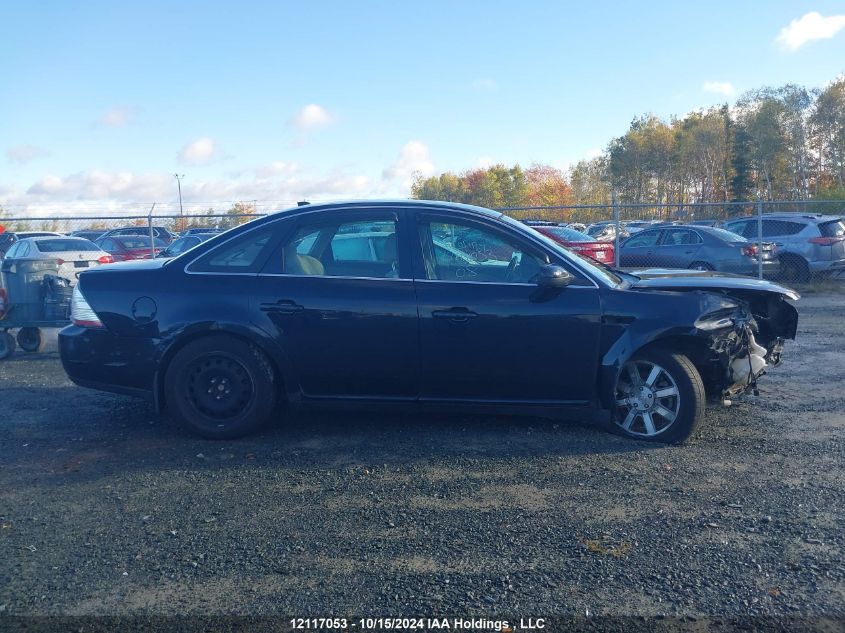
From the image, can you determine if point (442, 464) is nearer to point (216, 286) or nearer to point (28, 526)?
point (216, 286)

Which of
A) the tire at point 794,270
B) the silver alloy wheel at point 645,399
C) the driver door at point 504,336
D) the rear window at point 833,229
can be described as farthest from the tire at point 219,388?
the rear window at point 833,229

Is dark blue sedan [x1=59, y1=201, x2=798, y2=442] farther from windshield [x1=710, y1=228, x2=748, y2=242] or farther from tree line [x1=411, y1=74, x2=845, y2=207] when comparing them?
tree line [x1=411, y1=74, x2=845, y2=207]

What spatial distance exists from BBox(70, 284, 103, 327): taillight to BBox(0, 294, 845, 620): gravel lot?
87cm

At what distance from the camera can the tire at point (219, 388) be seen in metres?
Answer: 5.44

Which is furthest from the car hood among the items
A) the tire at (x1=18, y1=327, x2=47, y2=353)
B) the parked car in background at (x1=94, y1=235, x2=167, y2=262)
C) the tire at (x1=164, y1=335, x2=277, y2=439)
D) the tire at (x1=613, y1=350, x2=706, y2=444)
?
the parked car in background at (x1=94, y1=235, x2=167, y2=262)

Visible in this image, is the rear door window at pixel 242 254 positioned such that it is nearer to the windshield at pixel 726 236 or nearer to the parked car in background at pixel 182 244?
the windshield at pixel 726 236

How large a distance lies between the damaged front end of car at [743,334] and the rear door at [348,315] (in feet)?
6.92

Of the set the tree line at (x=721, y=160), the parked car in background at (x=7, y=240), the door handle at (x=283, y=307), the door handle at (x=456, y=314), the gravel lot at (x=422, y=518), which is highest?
the tree line at (x=721, y=160)

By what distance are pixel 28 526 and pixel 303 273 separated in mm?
2395

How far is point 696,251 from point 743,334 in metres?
11.0

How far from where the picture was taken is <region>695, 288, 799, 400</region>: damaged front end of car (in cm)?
543

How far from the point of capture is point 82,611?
3223 millimetres

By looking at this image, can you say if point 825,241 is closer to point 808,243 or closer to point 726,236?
point 808,243

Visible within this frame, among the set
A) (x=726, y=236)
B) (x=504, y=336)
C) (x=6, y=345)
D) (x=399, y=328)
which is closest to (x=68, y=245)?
(x=6, y=345)
